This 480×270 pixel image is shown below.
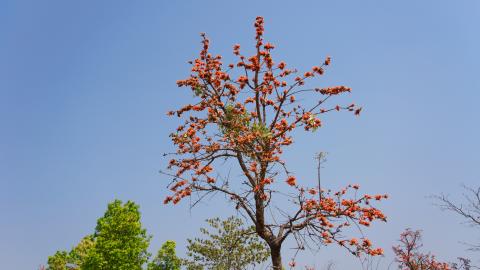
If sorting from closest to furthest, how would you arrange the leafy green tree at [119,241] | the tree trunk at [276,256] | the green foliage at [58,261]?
the tree trunk at [276,256], the leafy green tree at [119,241], the green foliage at [58,261]

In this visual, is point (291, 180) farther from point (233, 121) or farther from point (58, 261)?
point (58, 261)

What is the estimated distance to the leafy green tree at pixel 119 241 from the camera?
2617 cm

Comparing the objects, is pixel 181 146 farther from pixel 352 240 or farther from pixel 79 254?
pixel 79 254

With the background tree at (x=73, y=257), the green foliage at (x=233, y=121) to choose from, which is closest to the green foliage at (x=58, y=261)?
the background tree at (x=73, y=257)

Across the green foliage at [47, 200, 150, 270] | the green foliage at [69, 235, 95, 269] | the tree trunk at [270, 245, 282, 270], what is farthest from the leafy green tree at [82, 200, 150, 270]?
the tree trunk at [270, 245, 282, 270]

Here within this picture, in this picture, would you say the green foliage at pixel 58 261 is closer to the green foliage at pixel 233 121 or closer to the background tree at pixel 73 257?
the background tree at pixel 73 257

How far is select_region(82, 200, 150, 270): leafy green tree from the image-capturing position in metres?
26.2

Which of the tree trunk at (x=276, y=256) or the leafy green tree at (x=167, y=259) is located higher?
the leafy green tree at (x=167, y=259)

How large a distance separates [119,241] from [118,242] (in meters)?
0.12

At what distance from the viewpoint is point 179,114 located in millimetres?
11203

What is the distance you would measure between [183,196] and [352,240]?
13.6ft

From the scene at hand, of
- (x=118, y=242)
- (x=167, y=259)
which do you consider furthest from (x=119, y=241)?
(x=167, y=259)

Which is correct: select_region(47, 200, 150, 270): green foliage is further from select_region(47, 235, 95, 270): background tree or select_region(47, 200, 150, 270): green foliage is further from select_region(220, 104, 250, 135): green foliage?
select_region(220, 104, 250, 135): green foliage

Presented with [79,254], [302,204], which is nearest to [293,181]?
[302,204]
